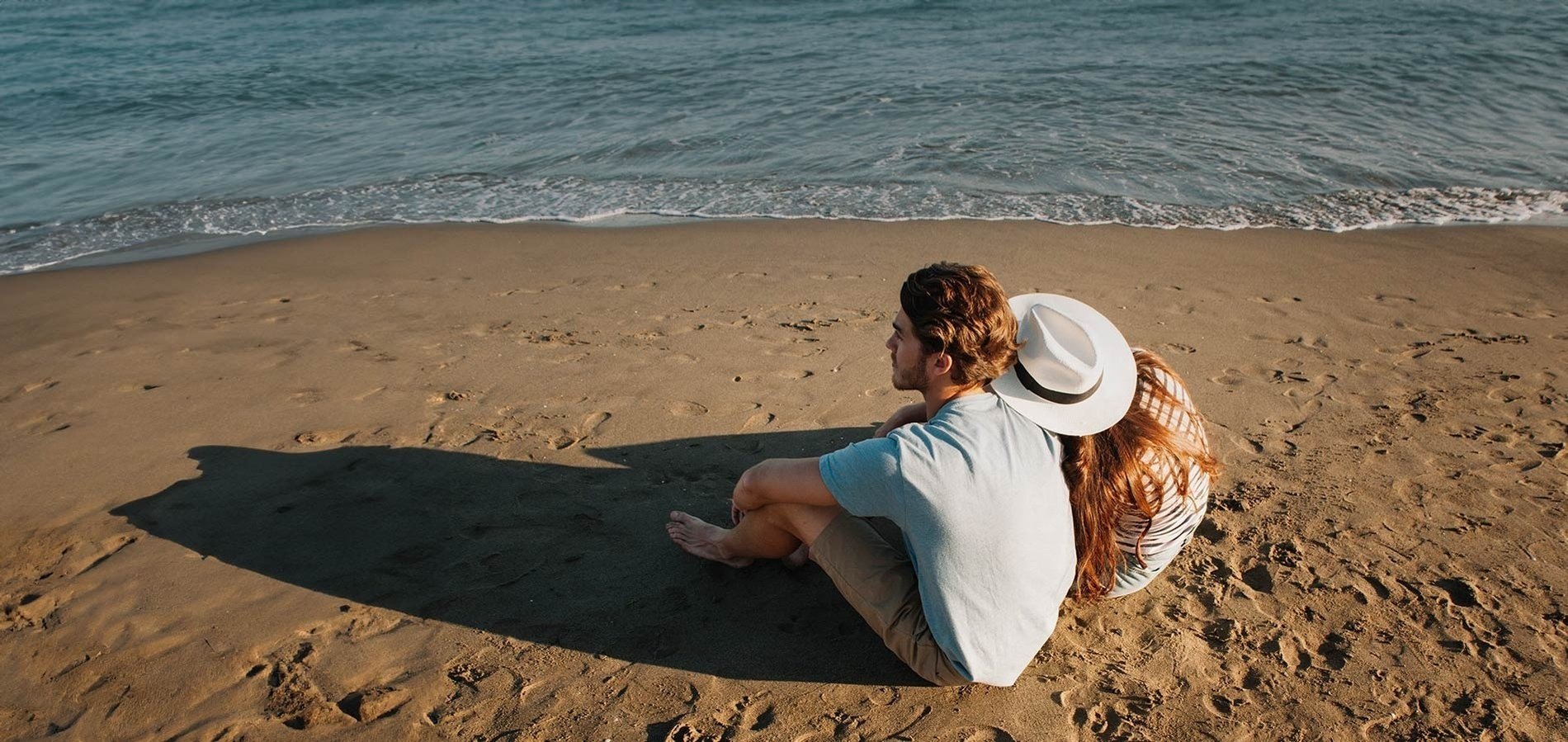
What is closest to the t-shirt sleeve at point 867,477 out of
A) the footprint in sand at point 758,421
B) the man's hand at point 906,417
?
the man's hand at point 906,417

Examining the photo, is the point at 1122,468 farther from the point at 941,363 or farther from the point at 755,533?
the point at 755,533

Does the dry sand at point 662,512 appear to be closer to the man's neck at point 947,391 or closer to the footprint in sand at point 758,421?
the footprint in sand at point 758,421

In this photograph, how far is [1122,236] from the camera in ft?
22.9

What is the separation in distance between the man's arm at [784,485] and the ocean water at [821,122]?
5110 mm

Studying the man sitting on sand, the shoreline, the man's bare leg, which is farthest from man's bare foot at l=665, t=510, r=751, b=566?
the shoreline

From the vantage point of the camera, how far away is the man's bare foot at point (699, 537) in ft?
10.5

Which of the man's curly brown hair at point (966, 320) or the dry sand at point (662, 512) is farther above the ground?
the man's curly brown hair at point (966, 320)

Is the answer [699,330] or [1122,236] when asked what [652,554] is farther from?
[1122,236]

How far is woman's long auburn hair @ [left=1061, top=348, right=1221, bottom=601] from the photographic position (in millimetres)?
2543

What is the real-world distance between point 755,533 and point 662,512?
70cm

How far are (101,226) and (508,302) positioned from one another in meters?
4.87

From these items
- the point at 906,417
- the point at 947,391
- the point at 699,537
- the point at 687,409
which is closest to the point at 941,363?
the point at 947,391

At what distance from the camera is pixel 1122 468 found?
2545mm

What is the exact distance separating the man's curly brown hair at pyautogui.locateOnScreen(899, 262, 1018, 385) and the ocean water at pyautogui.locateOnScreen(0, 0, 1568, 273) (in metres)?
5.21
